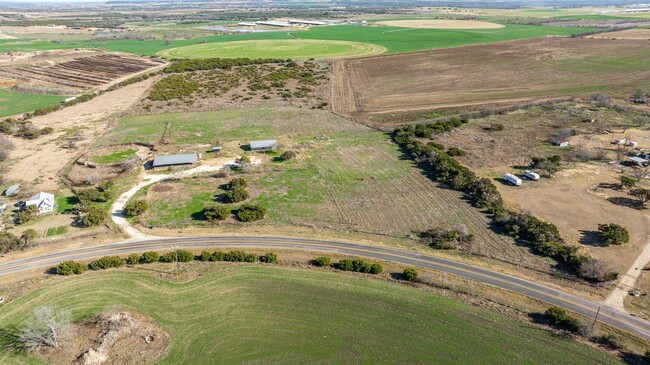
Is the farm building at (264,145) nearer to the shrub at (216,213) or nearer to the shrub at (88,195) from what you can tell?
the shrub at (216,213)

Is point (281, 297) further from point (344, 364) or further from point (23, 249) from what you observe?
point (23, 249)

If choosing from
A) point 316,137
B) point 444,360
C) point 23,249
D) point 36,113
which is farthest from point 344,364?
point 36,113

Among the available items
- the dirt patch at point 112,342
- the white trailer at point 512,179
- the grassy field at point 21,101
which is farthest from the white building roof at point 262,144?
the grassy field at point 21,101

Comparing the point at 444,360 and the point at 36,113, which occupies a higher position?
the point at 36,113

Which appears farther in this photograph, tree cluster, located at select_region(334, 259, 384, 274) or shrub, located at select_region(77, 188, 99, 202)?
shrub, located at select_region(77, 188, 99, 202)

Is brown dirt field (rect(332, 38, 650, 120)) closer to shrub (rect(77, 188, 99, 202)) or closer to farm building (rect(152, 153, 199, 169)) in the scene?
farm building (rect(152, 153, 199, 169))

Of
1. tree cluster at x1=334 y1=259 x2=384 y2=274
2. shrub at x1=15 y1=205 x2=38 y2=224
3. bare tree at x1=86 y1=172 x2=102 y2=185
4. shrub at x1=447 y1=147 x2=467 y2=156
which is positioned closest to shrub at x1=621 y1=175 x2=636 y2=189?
shrub at x1=447 y1=147 x2=467 y2=156
